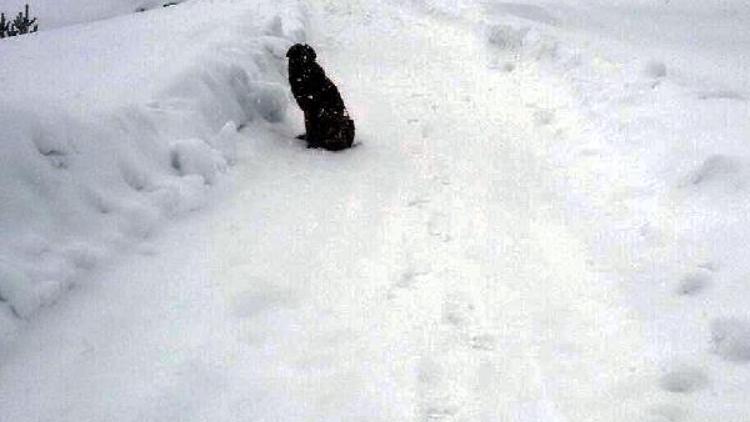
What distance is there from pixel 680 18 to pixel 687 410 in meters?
10.8

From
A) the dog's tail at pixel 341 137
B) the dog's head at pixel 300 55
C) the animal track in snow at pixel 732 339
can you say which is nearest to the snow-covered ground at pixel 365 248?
the animal track in snow at pixel 732 339

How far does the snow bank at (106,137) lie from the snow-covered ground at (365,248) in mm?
20

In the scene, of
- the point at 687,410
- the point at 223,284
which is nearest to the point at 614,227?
the point at 687,410

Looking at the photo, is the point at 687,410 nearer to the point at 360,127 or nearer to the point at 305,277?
the point at 305,277

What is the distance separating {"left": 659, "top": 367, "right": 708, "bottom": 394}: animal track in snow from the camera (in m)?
3.07

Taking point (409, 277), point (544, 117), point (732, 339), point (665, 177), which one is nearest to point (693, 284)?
point (732, 339)

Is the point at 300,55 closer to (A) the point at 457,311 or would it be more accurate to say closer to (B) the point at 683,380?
(A) the point at 457,311

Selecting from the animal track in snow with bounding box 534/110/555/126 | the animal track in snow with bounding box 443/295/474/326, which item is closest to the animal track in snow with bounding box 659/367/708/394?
the animal track in snow with bounding box 443/295/474/326

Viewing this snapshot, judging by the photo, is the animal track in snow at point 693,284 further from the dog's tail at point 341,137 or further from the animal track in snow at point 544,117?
the dog's tail at point 341,137

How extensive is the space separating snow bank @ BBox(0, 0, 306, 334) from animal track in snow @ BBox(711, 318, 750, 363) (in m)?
3.59

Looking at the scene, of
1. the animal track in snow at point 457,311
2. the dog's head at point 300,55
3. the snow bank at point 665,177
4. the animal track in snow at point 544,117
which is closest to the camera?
the snow bank at point 665,177

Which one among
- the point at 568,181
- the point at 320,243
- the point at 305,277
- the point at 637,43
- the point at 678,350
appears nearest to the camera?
the point at 678,350

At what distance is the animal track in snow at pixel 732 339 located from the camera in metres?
3.15

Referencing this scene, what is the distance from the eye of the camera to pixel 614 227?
4.68 m
